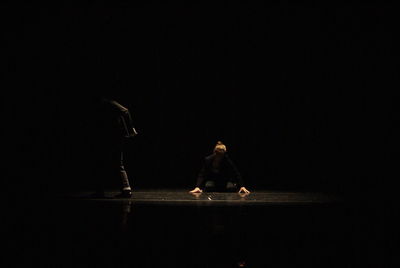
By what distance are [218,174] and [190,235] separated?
521 cm

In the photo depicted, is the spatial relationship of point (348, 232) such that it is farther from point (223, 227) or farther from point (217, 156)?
point (217, 156)

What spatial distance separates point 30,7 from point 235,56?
6.18 meters

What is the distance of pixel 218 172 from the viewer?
32.3 feet

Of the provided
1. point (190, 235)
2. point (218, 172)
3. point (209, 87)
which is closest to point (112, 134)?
point (218, 172)

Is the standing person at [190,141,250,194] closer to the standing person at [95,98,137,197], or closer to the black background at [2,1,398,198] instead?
the standing person at [95,98,137,197]

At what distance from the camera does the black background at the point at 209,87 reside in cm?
1331

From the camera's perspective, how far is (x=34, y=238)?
14.7 ft

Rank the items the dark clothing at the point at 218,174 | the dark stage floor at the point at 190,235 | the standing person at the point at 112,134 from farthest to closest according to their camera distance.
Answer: the dark clothing at the point at 218,174 < the standing person at the point at 112,134 < the dark stage floor at the point at 190,235

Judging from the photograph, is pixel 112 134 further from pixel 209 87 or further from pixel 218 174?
pixel 209 87

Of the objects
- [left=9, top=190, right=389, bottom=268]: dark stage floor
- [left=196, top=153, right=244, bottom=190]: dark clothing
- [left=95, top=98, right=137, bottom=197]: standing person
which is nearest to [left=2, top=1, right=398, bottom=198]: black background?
[left=196, top=153, right=244, bottom=190]: dark clothing

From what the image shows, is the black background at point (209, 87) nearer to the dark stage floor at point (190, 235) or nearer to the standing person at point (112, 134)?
the standing person at point (112, 134)

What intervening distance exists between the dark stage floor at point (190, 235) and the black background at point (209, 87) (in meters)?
5.97

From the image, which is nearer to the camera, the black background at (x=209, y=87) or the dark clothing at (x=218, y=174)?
the dark clothing at (x=218, y=174)

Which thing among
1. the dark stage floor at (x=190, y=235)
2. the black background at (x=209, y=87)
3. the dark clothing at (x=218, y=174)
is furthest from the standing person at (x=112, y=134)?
the black background at (x=209, y=87)
